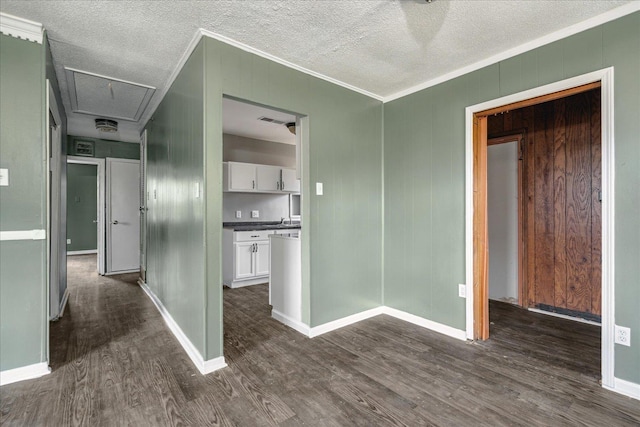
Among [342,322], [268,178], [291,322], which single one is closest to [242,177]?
[268,178]

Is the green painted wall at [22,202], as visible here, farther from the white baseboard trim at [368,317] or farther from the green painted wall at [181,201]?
the white baseboard trim at [368,317]

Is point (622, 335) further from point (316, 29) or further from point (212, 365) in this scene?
point (316, 29)

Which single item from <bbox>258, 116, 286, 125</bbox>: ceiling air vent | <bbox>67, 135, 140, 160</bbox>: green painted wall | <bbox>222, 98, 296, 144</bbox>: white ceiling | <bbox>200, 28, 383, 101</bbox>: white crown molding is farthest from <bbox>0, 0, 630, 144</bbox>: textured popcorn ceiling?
<bbox>67, 135, 140, 160</bbox>: green painted wall

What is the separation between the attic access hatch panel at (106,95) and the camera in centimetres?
310

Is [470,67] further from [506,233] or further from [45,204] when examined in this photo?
[45,204]

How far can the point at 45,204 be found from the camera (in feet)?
7.35

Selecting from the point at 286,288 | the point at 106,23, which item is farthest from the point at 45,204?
the point at 286,288

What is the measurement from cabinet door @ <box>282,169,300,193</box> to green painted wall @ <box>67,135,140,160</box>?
2912 mm

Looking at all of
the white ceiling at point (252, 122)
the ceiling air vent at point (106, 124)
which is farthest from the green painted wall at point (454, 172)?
the ceiling air vent at point (106, 124)

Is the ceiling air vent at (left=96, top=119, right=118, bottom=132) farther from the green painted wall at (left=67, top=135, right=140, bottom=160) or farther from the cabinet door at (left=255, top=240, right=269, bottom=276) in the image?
the cabinet door at (left=255, top=240, right=269, bottom=276)

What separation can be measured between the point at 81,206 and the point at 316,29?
869cm

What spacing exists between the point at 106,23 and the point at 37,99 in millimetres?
724

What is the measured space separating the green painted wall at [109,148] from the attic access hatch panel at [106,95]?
170 centimetres

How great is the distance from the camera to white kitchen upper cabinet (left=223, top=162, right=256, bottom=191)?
506cm
